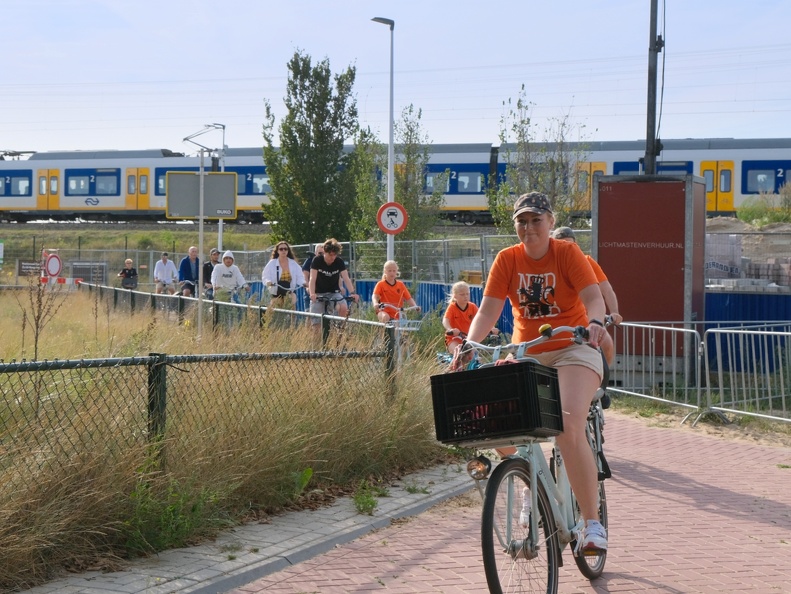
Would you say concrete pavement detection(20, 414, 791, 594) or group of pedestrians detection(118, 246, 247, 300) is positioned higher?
group of pedestrians detection(118, 246, 247, 300)

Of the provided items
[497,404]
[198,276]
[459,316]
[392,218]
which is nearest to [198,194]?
[198,276]

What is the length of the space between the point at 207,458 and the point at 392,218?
15.9 metres

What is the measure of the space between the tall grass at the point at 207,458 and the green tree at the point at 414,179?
22.1 m

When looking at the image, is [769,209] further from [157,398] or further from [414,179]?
[157,398]

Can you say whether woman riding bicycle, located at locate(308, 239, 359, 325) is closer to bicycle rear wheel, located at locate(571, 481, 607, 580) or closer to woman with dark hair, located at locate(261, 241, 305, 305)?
woman with dark hair, located at locate(261, 241, 305, 305)

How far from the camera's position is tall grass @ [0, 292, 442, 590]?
522 centimetres

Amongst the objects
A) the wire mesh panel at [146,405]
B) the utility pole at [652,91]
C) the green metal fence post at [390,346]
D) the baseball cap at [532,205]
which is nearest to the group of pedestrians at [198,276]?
the green metal fence post at [390,346]

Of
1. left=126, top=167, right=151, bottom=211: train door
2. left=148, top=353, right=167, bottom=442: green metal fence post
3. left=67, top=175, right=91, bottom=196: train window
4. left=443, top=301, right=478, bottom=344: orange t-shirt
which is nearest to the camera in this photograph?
left=148, top=353, right=167, bottom=442: green metal fence post

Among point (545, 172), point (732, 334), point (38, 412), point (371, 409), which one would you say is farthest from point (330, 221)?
point (38, 412)

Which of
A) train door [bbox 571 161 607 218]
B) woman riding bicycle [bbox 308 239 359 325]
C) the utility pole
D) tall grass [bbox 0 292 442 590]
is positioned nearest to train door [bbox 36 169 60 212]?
train door [bbox 571 161 607 218]

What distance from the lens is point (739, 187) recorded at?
37188 millimetres

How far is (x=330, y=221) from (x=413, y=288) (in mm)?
8491

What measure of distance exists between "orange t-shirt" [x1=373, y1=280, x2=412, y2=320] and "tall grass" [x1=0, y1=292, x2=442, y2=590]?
3.89m

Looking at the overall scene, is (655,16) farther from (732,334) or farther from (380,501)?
(380,501)
